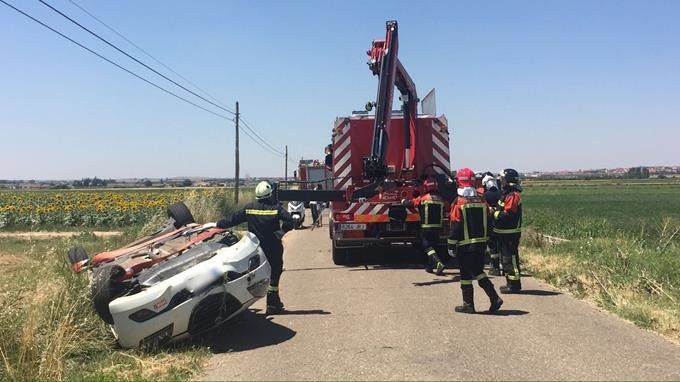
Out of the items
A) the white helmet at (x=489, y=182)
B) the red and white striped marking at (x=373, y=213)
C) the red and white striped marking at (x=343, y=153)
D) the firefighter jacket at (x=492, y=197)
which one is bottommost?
the red and white striped marking at (x=373, y=213)

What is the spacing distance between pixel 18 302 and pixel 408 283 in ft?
19.4

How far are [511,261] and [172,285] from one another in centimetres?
538

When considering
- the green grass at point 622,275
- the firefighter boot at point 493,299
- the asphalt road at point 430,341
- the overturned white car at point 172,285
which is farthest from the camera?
the firefighter boot at point 493,299

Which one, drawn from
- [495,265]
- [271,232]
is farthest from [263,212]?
[495,265]

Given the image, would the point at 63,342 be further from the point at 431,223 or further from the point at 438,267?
the point at 431,223

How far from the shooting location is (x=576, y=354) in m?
5.67

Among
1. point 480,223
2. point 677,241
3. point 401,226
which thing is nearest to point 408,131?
point 401,226

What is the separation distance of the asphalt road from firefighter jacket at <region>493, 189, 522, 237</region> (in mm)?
953

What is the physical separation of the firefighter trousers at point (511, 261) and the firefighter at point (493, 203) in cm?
34

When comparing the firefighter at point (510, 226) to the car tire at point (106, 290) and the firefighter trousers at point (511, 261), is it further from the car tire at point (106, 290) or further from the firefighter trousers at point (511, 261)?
the car tire at point (106, 290)

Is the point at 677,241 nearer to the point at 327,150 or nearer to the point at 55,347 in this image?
the point at 327,150

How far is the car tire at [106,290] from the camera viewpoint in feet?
19.1

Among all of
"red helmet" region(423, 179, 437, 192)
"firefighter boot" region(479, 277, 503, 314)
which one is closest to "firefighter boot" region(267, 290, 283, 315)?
"firefighter boot" region(479, 277, 503, 314)

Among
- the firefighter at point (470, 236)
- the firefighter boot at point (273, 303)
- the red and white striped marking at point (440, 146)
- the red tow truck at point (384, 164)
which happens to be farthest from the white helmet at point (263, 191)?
the red and white striped marking at point (440, 146)
